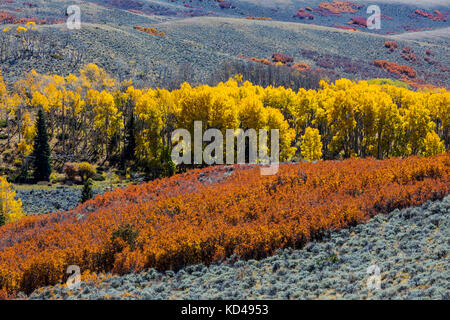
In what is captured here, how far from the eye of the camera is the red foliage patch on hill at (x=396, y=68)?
137825 mm

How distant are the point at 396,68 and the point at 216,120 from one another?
117 m

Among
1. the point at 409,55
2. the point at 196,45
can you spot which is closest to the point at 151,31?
the point at 196,45

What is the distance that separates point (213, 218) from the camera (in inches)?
714

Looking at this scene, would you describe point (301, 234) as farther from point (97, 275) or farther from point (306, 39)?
point (306, 39)

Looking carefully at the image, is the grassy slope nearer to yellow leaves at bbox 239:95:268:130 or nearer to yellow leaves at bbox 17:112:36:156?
yellow leaves at bbox 17:112:36:156

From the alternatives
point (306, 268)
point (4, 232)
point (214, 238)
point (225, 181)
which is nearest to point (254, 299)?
point (306, 268)

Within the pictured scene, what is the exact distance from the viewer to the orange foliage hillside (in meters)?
15.1

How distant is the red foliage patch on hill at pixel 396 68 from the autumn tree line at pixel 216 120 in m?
74.8

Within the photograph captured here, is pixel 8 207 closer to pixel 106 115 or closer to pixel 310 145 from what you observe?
pixel 106 115

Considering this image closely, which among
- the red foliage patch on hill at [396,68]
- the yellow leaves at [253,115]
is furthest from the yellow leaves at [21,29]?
the red foliage patch on hill at [396,68]

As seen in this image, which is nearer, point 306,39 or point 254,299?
point 254,299

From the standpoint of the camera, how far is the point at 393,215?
16500 millimetres

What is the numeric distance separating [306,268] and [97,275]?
7562 millimetres
